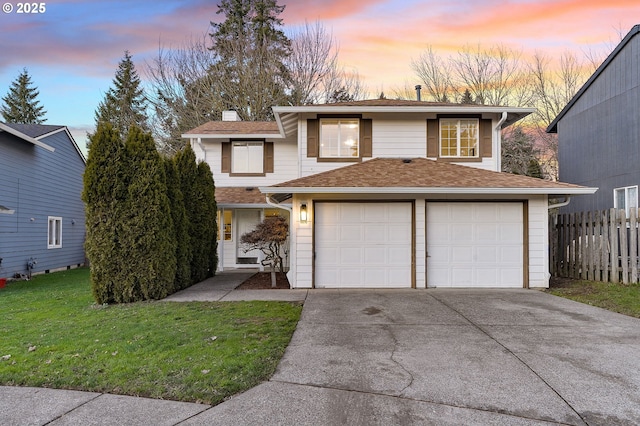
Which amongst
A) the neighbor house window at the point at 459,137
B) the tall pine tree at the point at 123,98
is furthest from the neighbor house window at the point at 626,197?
the tall pine tree at the point at 123,98

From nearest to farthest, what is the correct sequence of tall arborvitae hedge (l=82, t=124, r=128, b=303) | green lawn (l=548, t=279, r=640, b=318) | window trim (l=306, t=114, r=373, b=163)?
1. green lawn (l=548, t=279, r=640, b=318)
2. tall arborvitae hedge (l=82, t=124, r=128, b=303)
3. window trim (l=306, t=114, r=373, b=163)

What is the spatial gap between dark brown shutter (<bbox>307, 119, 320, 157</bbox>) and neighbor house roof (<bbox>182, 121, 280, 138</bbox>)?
253 centimetres

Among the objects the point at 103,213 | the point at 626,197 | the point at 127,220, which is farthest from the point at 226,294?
the point at 626,197

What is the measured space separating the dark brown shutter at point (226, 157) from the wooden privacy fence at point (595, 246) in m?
10.6

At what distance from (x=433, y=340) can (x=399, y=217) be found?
4.54 m

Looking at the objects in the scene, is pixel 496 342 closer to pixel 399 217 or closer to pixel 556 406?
pixel 556 406

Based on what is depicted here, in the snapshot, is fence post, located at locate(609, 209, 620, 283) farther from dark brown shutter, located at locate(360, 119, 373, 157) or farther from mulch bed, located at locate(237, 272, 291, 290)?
mulch bed, located at locate(237, 272, 291, 290)

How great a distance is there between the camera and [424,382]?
3.35 metres

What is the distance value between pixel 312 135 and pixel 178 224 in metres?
4.55

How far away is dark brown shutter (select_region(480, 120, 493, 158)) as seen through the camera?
1104cm

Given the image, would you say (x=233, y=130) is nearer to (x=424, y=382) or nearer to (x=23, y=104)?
(x=424, y=382)

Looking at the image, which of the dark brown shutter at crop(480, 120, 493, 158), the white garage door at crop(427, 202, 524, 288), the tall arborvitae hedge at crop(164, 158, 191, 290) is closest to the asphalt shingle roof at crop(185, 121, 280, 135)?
the tall arborvitae hedge at crop(164, 158, 191, 290)

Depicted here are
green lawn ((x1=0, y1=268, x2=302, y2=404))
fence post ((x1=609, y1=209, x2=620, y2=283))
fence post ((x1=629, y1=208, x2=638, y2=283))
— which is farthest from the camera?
fence post ((x1=609, y1=209, x2=620, y2=283))

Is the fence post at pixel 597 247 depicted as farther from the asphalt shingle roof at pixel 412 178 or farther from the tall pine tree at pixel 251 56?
the tall pine tree at pixel 251 56
